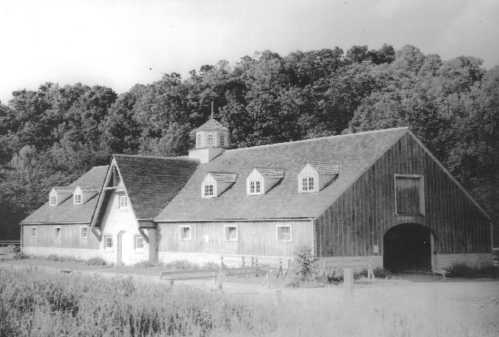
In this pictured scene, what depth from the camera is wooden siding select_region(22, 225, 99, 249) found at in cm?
5078

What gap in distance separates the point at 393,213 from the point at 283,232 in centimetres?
581

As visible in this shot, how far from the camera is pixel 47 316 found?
588 inches

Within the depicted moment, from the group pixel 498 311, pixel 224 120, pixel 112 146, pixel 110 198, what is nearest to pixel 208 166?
pixel 110 198

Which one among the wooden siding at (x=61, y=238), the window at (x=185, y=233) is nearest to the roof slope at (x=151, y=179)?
the window at (x=185, y=233)

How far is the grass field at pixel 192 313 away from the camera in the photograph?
47.9ft

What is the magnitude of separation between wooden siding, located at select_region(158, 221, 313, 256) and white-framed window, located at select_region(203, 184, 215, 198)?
7.64 feet

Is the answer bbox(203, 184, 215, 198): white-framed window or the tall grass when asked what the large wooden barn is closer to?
bbox(203, 184, 215, 198): white-framed window

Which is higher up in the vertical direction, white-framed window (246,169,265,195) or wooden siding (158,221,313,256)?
white-framed window (246,169,265,195)

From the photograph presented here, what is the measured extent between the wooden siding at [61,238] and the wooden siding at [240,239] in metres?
7.76

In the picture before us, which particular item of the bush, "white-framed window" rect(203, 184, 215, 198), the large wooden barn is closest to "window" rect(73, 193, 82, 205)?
the large wooden barn

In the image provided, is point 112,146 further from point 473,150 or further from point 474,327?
point 474,327

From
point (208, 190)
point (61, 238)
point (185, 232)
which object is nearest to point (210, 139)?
point (208, 190)

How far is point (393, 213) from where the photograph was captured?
37.1m

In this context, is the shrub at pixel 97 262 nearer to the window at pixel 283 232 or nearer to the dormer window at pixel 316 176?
the window at pixel 283 232
